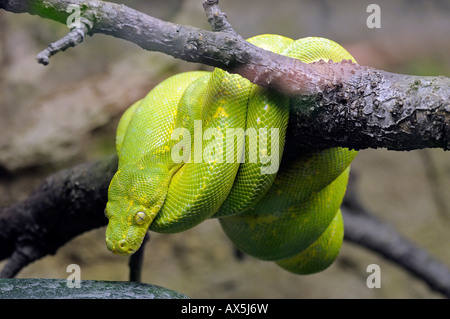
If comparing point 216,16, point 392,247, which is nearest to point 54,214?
point 216,16

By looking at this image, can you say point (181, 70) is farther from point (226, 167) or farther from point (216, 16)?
point (216, 16)

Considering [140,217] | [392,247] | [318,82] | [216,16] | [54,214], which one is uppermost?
[216,16]

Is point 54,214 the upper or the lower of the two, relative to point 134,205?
lower

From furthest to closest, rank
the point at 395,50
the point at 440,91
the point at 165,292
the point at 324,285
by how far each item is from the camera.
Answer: the point at 324,285
the point at 395,50
the point at 165,292
the point at 440,91

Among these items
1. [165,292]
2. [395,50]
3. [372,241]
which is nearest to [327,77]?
[165,292]

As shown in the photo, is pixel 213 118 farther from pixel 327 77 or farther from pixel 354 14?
pixel 354 14

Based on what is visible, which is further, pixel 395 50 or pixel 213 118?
pixel 395 50

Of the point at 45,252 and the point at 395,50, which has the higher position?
the point at 395,50

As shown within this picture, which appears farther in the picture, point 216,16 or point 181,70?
point 181,70
